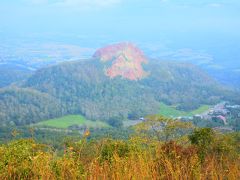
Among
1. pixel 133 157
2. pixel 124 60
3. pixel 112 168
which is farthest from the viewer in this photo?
pixel 124 60

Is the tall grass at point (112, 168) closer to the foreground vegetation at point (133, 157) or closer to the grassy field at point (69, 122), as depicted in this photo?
the foreground vegetation at point (133, 157)

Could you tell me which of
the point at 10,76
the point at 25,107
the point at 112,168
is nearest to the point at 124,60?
the point at 10,76

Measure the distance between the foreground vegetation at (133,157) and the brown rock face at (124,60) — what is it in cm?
10573

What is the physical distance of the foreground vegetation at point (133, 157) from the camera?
6.51m

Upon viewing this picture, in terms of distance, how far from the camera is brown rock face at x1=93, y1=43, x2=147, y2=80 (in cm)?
13688

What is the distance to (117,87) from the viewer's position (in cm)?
12688

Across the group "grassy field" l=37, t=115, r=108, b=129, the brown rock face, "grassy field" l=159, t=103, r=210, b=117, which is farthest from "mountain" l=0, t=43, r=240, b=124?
"grassy field" l=37, t=115, r=108, b=129

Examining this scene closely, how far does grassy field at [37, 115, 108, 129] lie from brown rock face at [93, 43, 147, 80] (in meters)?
42.0

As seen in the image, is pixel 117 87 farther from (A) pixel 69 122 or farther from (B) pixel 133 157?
(B) pixel 133 157

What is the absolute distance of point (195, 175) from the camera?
22.3 ft

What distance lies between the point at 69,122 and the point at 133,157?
8139 centimetres

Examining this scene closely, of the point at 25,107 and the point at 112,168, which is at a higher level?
the point at 112,168

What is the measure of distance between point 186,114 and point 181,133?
6681cm

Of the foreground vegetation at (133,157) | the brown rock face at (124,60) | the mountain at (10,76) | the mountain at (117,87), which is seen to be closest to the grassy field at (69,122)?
the mountain at (117,87)
